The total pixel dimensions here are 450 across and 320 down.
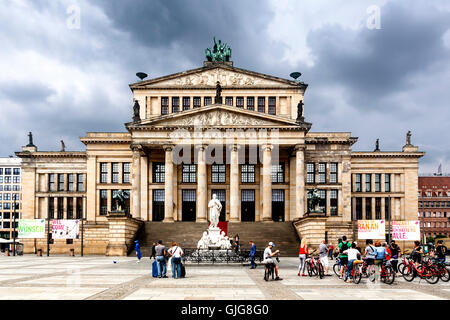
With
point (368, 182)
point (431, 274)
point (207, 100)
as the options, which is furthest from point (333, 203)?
point (431, 274)

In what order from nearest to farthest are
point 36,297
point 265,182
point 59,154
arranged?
point 36,297 < point 265,182 < point 59,154

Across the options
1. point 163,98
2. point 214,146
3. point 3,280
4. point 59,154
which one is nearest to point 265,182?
point 214,146

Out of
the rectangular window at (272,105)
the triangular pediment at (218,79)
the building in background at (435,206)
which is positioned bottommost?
the building in background at (435,206)

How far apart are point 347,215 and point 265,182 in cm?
1540

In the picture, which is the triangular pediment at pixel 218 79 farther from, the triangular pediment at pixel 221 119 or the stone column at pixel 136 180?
the stone column at pixel 136 180

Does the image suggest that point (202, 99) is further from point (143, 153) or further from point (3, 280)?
point (3, 280)

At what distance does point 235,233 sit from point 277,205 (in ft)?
48.9

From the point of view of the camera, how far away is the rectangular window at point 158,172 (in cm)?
6469

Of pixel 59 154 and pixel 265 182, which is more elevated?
pixel 59 154

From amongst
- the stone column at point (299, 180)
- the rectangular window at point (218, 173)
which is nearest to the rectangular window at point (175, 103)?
the rectangular window at point (218, 173)

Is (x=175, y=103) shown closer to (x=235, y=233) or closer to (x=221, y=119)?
(x=221, y=119)

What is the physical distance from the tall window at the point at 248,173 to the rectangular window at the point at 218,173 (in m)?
2.71

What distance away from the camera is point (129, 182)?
215ft

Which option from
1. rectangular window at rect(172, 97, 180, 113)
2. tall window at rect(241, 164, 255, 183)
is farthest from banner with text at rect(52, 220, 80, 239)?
tall window at rect(241, 164, 255, 183)
